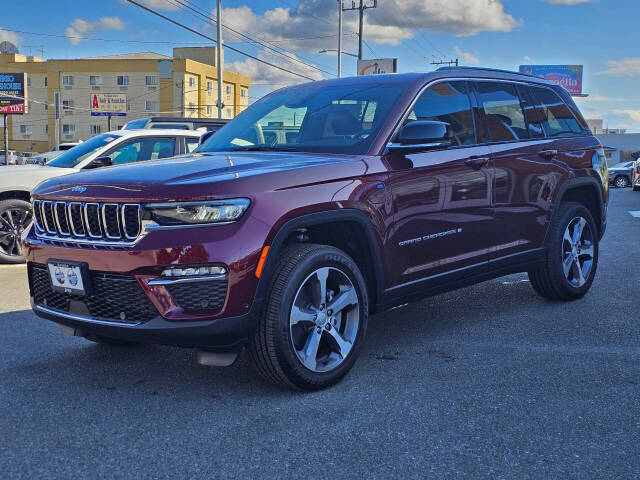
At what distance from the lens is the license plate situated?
12.0 ft

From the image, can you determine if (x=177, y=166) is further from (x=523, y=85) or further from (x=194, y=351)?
(x=523, y=85)

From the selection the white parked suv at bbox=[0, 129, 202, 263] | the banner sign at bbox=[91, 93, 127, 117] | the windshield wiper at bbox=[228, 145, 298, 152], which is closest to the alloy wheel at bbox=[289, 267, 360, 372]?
the windshield wiper at bbox=[228, 145, 298, 152]

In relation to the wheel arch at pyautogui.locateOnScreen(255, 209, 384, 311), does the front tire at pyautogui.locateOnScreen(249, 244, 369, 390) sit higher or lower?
lower

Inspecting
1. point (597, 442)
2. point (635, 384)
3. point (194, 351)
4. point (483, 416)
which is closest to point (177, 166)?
point (194, 351)

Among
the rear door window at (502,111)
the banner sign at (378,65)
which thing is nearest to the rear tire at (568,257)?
the rear door window at (502,111)

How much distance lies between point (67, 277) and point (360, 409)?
1.66 m

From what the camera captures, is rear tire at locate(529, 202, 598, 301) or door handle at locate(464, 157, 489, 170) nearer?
door handle at locate(464, 157, 489, 170)

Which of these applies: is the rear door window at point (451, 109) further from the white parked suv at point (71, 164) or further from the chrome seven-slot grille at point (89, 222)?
the white parked suv at point (71, 164)

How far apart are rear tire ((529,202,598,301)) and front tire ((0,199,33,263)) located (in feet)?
19.4

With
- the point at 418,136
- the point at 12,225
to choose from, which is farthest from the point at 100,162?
the point at 418,136

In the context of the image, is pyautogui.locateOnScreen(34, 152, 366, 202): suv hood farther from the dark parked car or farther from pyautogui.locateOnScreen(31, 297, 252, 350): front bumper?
the dark parked car

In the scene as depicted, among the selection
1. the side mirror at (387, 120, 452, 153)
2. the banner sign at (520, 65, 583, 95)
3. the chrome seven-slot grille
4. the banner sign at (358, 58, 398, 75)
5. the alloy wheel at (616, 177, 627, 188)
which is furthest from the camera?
the banner sign at (520, 65, 583, 95)

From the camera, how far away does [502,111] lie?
18.0 feet

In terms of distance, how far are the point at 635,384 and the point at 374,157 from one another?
1.95 metres
